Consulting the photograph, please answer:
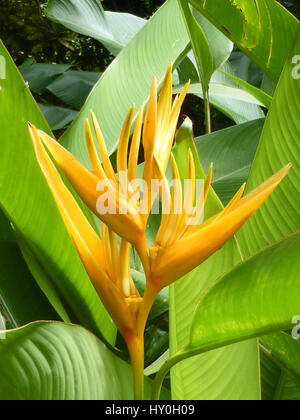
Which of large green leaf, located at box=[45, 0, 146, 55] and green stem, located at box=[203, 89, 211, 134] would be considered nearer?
green stem, located at box=[203, 89, 211, 134]

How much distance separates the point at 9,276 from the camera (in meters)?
0.54

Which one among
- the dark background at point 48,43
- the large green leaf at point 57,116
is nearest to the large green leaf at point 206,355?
the large green leaf at point 57,116

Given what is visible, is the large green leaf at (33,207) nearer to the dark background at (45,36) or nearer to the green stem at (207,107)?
the green stem at (207,107)

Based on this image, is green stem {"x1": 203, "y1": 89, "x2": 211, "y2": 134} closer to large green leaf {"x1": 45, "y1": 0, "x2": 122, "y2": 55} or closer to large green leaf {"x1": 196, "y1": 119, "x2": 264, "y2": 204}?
large green leaf {"x1": 196, "y1": 119, "x2": 264, "y2": 204}

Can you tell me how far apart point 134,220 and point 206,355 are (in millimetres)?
183

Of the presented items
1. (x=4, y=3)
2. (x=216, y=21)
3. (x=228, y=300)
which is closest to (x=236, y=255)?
(x=228, y=300)

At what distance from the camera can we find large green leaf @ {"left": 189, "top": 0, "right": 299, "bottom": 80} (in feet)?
2.19

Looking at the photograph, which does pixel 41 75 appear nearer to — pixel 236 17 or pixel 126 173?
pixel 236 17

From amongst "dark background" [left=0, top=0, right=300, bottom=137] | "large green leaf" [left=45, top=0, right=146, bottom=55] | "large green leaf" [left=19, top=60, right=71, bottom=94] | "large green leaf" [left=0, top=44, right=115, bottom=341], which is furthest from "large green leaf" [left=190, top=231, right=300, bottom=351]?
"dark background" [left=0, top=0, right=300, bottom=137]

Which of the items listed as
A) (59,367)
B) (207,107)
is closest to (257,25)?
(207,107)

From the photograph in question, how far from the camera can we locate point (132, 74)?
81 cm

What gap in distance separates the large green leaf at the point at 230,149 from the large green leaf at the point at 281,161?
247 mm

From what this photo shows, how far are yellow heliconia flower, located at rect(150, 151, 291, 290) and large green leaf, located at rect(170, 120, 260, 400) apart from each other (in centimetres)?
10

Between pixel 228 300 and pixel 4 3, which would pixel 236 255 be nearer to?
pixel 228 300
